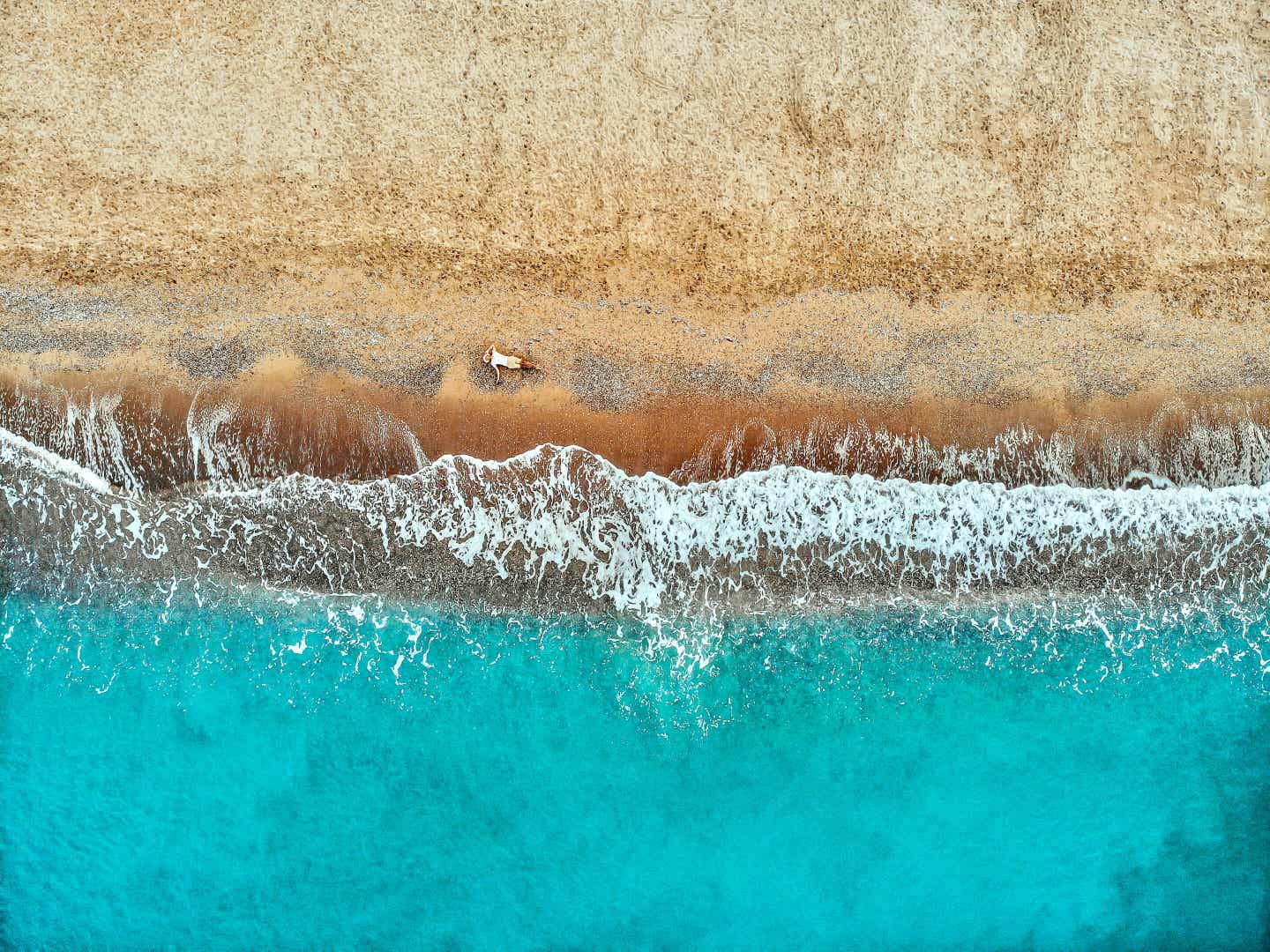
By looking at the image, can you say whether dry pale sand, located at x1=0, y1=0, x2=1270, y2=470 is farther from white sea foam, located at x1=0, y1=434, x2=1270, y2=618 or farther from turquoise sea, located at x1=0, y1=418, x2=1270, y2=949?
turquoise sea, located at x1=0, y1=418, x2=1270, y2=949

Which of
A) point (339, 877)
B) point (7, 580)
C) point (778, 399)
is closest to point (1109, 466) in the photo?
point (778, 399)

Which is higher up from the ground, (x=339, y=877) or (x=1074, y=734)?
(x=1074, y=734)

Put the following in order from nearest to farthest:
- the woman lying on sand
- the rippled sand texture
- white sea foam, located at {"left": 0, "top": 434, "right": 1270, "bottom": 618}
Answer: the rippled sand texture
the woman lying on sand
white sea foam, located at {"left": 0, "top": 434, "right": 1270, "bottom": 618}

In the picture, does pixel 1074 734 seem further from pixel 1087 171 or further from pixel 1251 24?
pixel 1251 24

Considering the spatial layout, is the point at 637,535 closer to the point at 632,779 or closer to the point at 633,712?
the point at 633,712

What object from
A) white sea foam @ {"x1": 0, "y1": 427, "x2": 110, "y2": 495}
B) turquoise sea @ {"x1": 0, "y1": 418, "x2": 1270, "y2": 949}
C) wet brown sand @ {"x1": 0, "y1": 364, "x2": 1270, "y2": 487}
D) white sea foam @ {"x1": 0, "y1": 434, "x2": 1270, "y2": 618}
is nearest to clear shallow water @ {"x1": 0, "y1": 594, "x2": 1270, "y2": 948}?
turquoise sea @ {"x1": 0, "y1": 418, "x2": 1270, "y2": 949}

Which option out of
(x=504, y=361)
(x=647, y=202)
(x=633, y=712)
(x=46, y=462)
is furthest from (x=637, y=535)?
(x=46, y=462)

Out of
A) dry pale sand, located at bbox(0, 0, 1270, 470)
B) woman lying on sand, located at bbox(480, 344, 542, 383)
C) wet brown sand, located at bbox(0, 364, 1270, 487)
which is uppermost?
dry pale sand, located at bbox(0, 0, 1270, 470)
